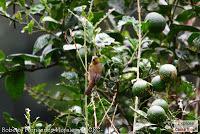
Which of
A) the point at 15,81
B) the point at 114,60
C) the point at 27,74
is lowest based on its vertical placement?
the point at 27,74

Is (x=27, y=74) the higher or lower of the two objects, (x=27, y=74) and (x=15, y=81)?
the lower

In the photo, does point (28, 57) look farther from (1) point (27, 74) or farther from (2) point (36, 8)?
(1) point (27, 74)

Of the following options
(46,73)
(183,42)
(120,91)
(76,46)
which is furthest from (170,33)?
(46,73)

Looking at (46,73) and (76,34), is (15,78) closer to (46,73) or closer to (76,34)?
(76,34)

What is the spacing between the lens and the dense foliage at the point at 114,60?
904 mm

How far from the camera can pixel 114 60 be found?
3.27 ft

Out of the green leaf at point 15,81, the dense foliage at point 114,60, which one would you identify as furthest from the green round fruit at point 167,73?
the green leaf at point 15,81

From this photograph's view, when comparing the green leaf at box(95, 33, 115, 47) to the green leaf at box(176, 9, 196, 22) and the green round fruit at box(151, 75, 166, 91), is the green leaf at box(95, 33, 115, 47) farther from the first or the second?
the green leaf at box(176, 9, 196, 22)

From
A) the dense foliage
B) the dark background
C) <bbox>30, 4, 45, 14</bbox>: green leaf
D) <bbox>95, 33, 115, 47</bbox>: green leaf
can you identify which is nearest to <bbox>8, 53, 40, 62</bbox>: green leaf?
the dense foliage

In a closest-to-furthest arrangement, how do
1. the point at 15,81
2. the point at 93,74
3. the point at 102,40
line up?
the point at 93,74 → the point at 102,40 → the point at 15,81

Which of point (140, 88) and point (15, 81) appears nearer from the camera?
point (140, 88)

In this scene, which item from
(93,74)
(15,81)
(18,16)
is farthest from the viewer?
(15,81)

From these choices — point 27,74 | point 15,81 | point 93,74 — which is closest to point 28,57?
point 15,81

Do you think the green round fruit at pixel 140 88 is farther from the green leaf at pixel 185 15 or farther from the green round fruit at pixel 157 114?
the green leaf at pixel 185 15
